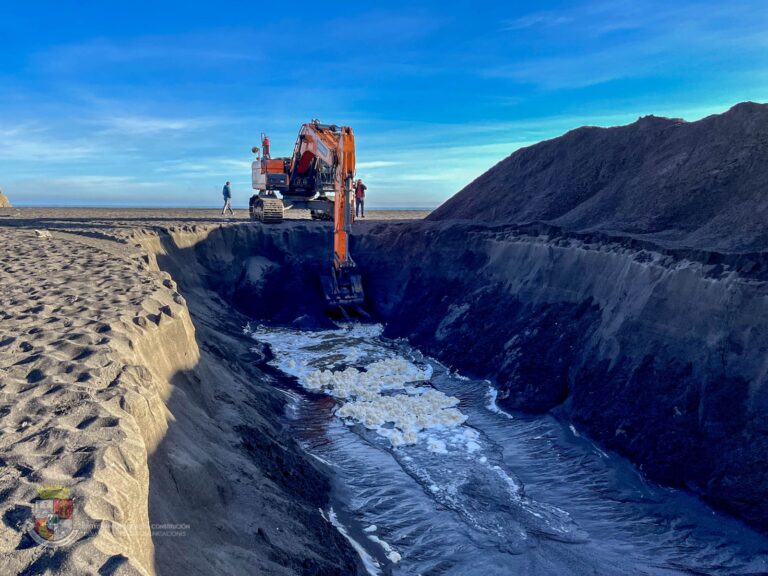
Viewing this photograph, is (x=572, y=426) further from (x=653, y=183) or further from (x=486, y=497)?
(x=653, y=183)

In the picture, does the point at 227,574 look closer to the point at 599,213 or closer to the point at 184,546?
the point at 184,546

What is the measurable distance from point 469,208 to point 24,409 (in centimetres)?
1903

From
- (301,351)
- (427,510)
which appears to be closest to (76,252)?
(301,351)

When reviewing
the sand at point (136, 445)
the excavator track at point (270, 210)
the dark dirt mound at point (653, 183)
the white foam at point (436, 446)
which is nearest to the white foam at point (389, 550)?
the sand at point (136, 445)

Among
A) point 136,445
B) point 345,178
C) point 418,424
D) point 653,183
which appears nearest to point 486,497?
point 418,424

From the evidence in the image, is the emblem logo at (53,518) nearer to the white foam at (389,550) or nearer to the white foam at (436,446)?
the white foam at (389,550)

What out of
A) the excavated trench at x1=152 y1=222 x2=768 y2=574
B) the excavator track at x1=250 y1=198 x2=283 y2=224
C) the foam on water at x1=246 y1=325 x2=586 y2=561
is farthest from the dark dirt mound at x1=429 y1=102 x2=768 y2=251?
the excavator track at x1=250 y1=198 x2=283 y2=224

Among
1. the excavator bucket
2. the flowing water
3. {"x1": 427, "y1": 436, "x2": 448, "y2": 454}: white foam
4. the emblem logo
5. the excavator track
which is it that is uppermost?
the excavator track

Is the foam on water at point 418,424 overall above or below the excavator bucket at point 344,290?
below

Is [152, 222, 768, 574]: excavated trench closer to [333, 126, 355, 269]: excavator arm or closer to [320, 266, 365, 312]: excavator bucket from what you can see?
[320, 266, 365, 312]: excavator bucket

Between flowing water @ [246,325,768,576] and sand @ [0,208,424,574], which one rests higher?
sand @ [0,208,424,574]

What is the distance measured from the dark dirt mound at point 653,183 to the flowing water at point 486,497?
4.71 meters

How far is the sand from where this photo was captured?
Result: 3020 mm

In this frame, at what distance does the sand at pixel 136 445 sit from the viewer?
3020mm
